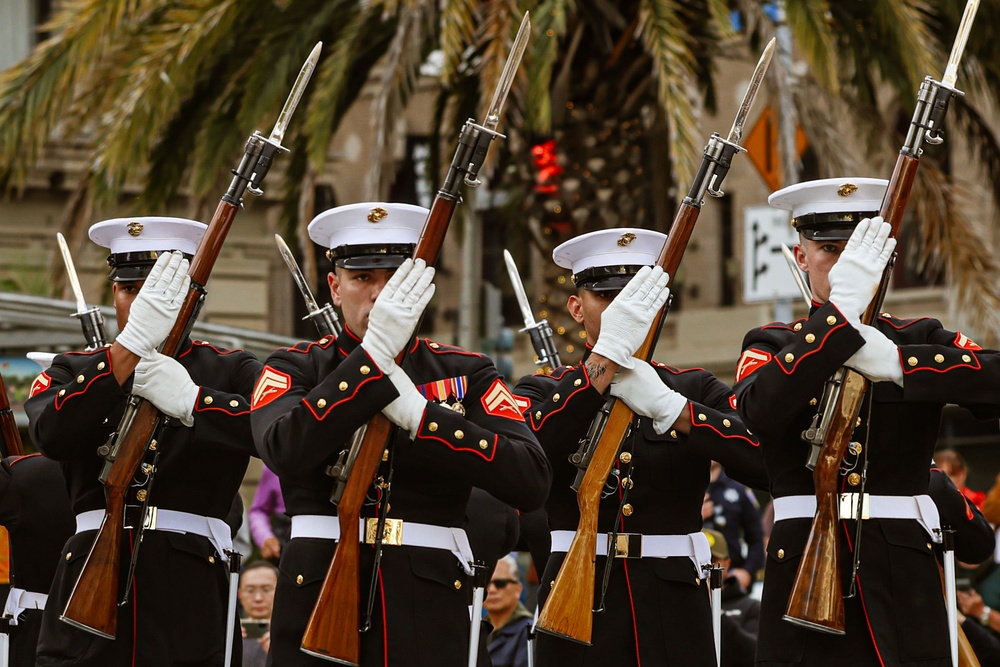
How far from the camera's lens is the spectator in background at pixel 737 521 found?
10.4 meters

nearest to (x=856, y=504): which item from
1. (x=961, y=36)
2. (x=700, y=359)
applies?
(x=961, y=36)

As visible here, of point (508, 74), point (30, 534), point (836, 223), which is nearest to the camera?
point (508, 74)

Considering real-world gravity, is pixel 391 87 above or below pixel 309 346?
above

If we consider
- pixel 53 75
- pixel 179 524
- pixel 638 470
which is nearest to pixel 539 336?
pixel 638 470

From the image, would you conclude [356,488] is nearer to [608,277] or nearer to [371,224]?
[371,224]

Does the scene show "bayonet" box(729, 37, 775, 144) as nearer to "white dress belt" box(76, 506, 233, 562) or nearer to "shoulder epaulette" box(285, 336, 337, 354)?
"shoulder epaulette" box(285, 336, 337, 354)

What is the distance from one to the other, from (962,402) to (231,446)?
94.8 inches

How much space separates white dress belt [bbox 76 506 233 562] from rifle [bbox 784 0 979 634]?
2.07 m

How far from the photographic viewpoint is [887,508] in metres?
5.39

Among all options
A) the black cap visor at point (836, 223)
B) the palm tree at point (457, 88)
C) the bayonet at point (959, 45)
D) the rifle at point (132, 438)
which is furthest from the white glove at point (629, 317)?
the palm tree at point (457, 88)

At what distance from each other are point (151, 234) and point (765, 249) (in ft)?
19.2

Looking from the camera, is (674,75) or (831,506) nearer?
(831,506)

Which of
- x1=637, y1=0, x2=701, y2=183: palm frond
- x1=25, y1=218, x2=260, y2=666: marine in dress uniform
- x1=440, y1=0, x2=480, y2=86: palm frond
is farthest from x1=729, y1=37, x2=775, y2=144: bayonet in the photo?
x1=440, y1=0, x2=480, y2=86: palm frond

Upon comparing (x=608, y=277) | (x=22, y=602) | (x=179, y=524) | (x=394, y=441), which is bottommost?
(x=22, y=602)
